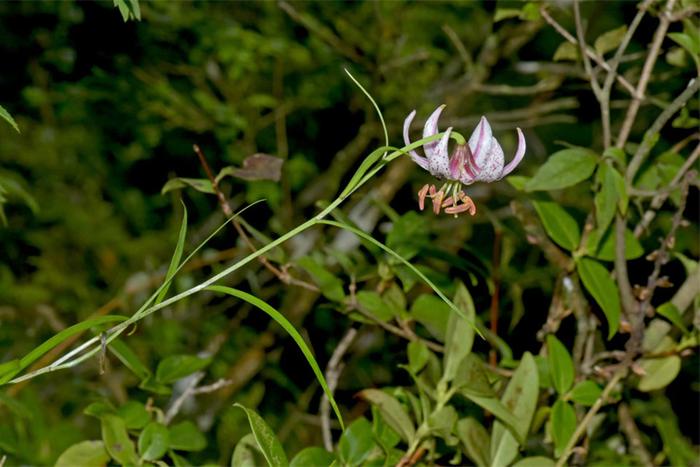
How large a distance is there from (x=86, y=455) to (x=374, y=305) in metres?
0.31

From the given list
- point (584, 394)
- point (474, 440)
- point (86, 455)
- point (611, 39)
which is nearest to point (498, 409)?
point (474, 440)

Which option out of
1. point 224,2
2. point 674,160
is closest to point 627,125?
point 674,160

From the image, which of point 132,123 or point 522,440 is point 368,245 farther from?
point 132,123

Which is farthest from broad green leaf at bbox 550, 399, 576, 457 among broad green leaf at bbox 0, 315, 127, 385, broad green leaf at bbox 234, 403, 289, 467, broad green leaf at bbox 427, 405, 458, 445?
broad green leaf at bbox 0, 315, 127, 385

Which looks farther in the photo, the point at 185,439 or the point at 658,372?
the point at 658,372

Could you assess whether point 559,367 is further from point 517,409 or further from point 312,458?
point 312,458

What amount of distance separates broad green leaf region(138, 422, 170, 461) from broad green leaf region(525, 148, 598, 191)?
41 cm

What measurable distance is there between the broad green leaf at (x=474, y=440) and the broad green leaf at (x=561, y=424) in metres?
0.07

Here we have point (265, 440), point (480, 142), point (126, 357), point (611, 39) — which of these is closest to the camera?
point (265, 440)

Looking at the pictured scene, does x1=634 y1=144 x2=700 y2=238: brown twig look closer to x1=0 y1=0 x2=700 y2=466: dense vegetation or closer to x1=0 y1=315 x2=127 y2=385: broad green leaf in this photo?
x1=0 y1=0 x2=700 y2=466: dense vegetation

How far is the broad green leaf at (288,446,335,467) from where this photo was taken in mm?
771

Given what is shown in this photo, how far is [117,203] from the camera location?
232cm

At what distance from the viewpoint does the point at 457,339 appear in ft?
2.88

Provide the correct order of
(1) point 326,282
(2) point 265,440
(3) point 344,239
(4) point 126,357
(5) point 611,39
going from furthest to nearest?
1. (3) point 344,239
2. (5) point 611,39
3. (1) point 326,282
4. (4) point 126,357
5. (2) point 265,440
